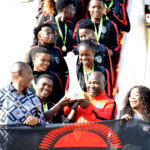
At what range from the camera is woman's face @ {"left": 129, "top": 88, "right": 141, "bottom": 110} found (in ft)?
21.5

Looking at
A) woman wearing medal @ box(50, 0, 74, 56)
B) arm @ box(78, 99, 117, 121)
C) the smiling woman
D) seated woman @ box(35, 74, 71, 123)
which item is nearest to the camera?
arm @ box(78, 99, 117, 121)

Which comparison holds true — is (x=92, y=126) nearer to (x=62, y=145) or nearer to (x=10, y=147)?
(x=62, y=145)

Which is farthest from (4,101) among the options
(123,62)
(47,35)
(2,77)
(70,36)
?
(2,77)

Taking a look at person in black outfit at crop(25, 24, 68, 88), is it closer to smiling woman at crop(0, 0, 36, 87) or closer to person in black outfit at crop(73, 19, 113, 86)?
person in black outfit at crop(73, 19, 113, 86)

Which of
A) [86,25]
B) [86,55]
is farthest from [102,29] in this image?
[86,55]

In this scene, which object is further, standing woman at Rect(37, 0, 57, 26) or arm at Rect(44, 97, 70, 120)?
standing woman at Rect(37, 0, 57, 26)

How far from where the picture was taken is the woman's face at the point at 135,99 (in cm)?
655

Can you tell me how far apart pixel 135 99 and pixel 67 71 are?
2.25m

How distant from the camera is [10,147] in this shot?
19.9ft

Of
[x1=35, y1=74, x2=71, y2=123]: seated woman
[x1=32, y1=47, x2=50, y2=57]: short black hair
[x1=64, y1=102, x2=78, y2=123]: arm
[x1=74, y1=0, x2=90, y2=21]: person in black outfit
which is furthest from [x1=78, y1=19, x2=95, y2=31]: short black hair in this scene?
[x1=64, y1=102, x2=78, y2=123]: arm

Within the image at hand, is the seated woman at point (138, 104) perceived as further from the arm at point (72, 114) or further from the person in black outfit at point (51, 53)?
the person in black outfit at point (51, 53)

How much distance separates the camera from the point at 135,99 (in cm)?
659

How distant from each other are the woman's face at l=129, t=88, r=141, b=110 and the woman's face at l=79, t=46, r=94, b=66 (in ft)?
4.10

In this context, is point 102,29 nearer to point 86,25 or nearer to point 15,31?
point 86,25
